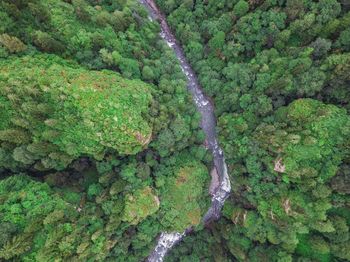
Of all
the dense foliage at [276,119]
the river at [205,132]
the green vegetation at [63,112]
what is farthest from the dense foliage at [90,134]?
the dense foliage at [276,119]

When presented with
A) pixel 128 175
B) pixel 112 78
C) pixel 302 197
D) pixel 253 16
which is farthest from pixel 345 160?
pixel 112 78

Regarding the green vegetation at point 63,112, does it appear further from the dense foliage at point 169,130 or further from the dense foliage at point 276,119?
the dense foliage at point 276,119

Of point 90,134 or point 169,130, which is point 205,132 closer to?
point 169,130

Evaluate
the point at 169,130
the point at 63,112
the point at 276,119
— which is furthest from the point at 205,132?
the point at 63,112

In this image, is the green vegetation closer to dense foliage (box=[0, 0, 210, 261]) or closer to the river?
dense foliage (box=[0, 0, 210, 261])

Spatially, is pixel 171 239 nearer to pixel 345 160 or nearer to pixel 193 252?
pixel 193 252

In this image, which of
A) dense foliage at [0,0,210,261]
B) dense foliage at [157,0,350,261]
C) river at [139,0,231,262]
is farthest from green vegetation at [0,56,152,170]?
dense foliage at [157,0,350,261]
